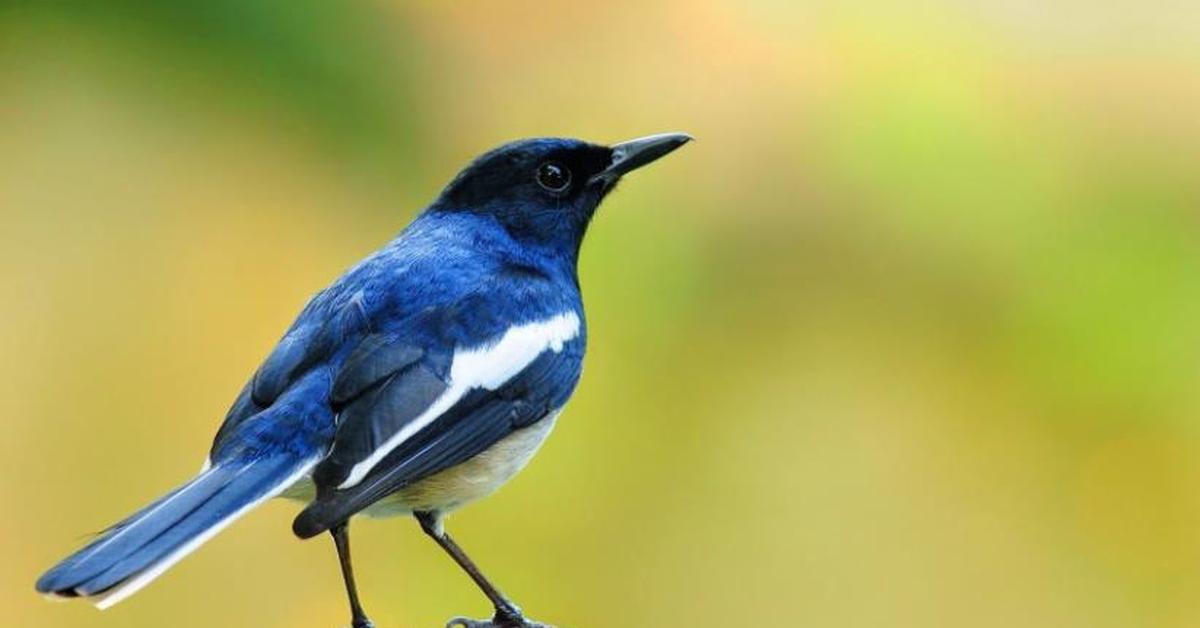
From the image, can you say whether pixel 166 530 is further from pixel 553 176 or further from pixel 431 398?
pixel 553 176

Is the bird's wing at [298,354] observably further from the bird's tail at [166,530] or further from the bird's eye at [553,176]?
the bird's eye at [553,176]

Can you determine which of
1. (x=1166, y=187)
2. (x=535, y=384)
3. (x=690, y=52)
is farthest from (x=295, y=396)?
(x=1166, y=187)

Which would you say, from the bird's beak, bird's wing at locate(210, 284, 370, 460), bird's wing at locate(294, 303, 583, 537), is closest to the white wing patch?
bird's wing at locate(294, 303, 583, 537)

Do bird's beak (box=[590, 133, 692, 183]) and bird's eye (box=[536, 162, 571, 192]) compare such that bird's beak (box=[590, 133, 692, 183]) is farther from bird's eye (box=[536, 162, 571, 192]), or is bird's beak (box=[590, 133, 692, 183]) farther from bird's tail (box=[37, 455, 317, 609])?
bird's tail (box=[37, 455, 317, 609])

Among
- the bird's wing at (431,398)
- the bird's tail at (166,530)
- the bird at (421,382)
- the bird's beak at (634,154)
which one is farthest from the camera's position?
the bird's beak at (634,154)

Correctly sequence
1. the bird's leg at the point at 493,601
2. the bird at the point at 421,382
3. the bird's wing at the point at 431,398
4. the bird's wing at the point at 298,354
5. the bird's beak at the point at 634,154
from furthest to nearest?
the bird's beak at the point at 634,154 → the bird's leg at the point at 493,601 → the bird's wing at the point at 298,354 → the bird's wing at the point at 431,398 → the bird at the point at 421,382

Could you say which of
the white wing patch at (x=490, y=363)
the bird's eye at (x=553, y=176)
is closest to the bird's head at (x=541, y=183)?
the bird's eye at (x=553, y=176)

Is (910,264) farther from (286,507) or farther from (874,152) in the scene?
(286,507)

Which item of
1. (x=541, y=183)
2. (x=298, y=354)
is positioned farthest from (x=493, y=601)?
(x=541, y=183)
